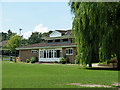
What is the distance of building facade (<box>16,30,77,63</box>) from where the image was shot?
34.0 m

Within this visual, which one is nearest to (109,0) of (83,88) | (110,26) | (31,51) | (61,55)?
(110,26)

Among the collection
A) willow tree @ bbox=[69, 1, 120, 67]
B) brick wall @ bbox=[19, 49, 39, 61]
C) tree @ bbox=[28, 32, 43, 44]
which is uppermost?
tree @ bbox=[28, 32, 43, 44]

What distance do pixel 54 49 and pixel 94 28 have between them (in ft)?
57.8

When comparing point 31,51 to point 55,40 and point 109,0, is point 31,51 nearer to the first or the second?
point 55,40

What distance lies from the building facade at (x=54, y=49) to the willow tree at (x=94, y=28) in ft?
39.8

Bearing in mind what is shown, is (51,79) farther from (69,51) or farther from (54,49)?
(54,49)

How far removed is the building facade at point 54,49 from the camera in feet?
111

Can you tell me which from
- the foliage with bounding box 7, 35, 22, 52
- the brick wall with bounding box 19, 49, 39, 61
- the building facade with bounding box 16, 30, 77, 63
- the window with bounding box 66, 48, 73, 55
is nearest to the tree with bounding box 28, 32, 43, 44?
the foliage with bounding box 7, 35, 22, 52

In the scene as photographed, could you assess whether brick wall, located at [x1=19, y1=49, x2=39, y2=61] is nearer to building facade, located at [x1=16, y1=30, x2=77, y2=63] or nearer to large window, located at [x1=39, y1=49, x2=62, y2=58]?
building facade, located at [x1=16, y1=30, x2=77, y2=63]

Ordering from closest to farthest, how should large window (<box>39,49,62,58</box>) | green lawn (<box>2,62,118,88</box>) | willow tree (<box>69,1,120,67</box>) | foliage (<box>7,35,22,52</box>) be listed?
green lawn (<box>2,62,118,88</box>) < willow tree (<box>69,1,120,67</box>) < large window (<box>39,49,62,58</box>) < foliage (<box>7,35,22,52</box>)

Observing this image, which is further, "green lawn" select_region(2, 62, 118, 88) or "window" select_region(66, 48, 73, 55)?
A: "window" select_region(66, 48, 73, 55)

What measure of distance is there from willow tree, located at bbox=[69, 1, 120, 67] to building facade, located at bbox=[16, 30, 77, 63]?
12.1 meters

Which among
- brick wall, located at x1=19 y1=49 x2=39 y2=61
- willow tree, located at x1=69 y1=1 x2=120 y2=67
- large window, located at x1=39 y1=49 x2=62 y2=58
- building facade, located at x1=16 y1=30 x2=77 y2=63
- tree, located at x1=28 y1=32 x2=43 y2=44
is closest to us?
willow tree, located at x1=69 y1=1 x2=120 y2=67

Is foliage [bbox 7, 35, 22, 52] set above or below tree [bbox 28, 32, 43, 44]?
below
